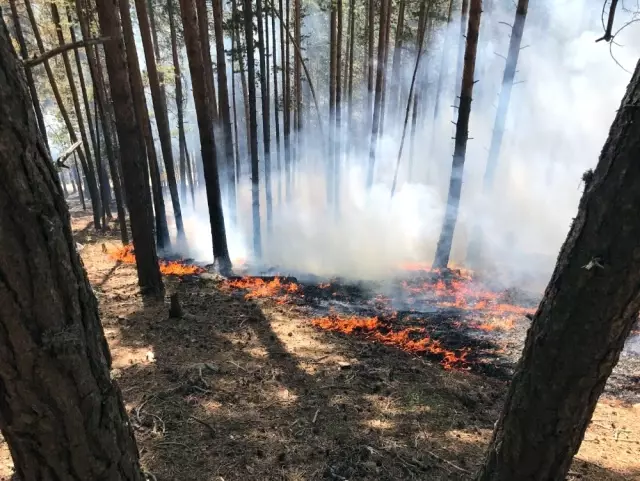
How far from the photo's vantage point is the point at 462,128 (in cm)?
1148

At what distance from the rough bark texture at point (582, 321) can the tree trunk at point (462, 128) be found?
9946mm

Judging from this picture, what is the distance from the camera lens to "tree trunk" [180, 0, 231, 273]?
30.8 ft

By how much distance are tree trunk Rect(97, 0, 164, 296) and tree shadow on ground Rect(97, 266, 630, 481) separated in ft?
4.43

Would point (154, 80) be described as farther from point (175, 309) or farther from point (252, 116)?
point (175, 309)

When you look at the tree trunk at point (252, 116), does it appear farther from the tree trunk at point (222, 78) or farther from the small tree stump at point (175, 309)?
the small tree stump at point (175, 309)

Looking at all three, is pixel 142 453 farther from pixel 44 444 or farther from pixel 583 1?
pixel 583 1

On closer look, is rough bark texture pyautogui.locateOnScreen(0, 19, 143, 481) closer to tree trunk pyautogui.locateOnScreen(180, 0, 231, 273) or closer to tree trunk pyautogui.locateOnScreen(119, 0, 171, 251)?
tree trunk pyautogui.locateOnScreen(119, 0, 171, 251)

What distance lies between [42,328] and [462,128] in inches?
465

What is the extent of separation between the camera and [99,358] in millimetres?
1723

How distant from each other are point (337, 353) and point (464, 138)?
8274mm

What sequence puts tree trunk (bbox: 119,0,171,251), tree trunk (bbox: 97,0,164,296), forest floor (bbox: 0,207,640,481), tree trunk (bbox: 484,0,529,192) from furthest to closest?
tree trunk (bbox: 484,0,529,192) < tree trunk (bbox: 119,0,171,251) < tree trunk (bbox: 97,0,164,296) < forest floor (bbox: 0,207,640,481)

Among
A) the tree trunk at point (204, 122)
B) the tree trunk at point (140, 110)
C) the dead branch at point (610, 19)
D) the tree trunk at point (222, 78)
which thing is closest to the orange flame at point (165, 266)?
the tree trunk at point (204, 122)

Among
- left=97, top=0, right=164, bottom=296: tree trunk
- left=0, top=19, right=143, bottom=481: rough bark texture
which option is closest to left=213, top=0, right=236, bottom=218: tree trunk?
left=97, top=0, right=164, bottom=296: tree trunk

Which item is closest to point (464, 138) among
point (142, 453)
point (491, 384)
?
point (491, 384)
